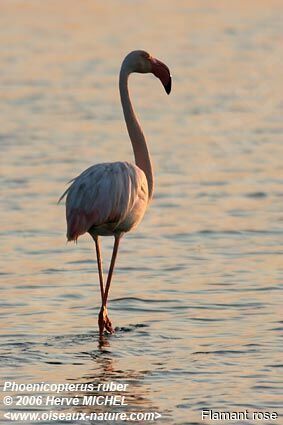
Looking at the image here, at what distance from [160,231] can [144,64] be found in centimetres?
316

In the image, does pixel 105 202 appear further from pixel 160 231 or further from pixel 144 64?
pixel 160 231

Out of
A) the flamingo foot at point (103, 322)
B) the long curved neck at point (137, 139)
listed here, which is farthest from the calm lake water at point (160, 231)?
the long curved neck at point (137, 139)

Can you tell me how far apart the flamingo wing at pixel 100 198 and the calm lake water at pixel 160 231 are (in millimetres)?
917

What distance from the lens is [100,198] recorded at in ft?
35.5

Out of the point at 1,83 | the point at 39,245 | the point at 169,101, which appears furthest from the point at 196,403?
the point at 1,83

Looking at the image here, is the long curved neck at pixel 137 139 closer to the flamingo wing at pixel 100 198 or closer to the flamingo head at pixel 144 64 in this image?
the flamingo head at pixel 144 64

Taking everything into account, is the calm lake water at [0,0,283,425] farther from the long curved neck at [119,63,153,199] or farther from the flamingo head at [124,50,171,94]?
the flamingo head at [124,50,171,94]

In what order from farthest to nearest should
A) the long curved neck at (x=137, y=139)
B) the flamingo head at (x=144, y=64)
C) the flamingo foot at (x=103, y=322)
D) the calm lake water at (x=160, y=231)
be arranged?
the flamingo head at (x=144, y=64)
the long curved neck at (x=137, y=139)
the flamingo foot at (x=103, y=322)
the calm lake water at (x=160, y=231)

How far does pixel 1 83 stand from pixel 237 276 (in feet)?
44.1

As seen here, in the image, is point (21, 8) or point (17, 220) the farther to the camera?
point (21, 8)

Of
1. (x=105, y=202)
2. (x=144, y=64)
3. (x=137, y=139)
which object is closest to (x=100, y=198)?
(x=105, y=202)

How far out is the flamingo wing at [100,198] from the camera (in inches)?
425

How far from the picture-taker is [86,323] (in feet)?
37.1

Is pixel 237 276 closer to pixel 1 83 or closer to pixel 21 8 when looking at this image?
pixel 1 83
